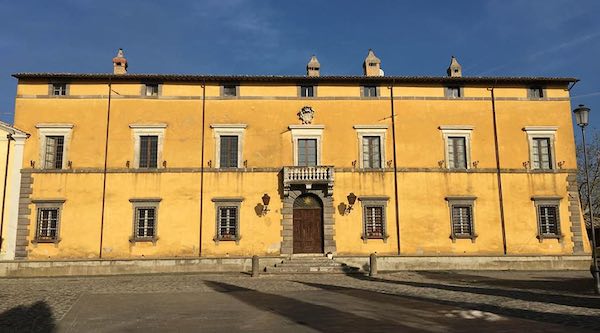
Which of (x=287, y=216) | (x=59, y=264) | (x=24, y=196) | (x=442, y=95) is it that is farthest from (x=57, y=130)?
(x=442, y=95)

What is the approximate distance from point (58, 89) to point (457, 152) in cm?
2160

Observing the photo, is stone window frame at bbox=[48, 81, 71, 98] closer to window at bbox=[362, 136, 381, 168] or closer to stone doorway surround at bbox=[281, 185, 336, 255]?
stone doorway surround at bbox=[281, 185, 336, 255]

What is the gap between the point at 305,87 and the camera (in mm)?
25281

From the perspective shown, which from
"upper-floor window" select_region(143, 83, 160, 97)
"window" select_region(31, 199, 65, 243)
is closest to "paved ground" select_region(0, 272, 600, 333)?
"window" select_region(31, 199, 65, 243)

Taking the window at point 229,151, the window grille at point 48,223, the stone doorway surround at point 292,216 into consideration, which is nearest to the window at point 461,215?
the stone doorway surround at point 292,216

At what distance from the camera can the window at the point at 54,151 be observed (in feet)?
78.1

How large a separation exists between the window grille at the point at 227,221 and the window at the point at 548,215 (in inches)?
624

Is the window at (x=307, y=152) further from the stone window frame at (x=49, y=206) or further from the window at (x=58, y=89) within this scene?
the window at (x=58, y=89)

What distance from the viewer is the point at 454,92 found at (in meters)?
25.6

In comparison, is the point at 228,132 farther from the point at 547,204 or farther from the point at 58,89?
the point at 547,204

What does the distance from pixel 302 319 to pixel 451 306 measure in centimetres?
443

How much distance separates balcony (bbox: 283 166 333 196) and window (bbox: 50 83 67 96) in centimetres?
1240

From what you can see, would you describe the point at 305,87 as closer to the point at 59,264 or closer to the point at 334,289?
the point at 334,289

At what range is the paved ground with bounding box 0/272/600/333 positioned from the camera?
1022 centimetres
